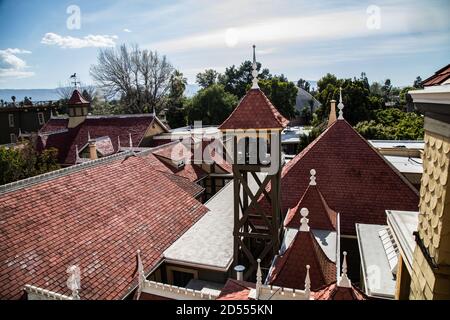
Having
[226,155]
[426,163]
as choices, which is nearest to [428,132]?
[426,163]

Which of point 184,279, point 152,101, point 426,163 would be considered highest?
point 152,101

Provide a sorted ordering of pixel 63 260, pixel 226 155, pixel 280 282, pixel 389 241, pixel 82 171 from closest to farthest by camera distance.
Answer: pixel 280 282
pixel 63 260
pixel 389 241
pixel 82 171
pixel 226 155

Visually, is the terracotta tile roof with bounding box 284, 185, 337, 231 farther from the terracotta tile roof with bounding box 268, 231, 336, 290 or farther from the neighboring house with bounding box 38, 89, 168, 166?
the neighboring house with bounding box 38, 89, 168, 166

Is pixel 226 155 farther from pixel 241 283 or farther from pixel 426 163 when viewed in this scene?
pixel 426 163

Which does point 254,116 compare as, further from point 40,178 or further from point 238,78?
point 238,78

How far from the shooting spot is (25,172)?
1789 cm

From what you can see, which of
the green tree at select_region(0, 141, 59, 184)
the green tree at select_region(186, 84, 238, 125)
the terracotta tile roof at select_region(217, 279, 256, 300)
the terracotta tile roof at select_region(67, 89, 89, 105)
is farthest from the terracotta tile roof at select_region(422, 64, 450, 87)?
the green tree at select_region(186, 84, 238, 125)

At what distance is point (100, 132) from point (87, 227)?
19545mm

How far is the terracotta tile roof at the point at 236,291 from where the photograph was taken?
18.9 ft

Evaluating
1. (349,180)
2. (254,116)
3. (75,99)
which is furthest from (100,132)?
(349,180)

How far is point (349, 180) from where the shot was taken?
11.0 metres

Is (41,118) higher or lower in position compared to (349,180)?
higher

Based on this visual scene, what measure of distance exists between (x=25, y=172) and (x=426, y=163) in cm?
2033

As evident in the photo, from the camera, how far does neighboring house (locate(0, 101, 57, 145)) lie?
1353 inches
